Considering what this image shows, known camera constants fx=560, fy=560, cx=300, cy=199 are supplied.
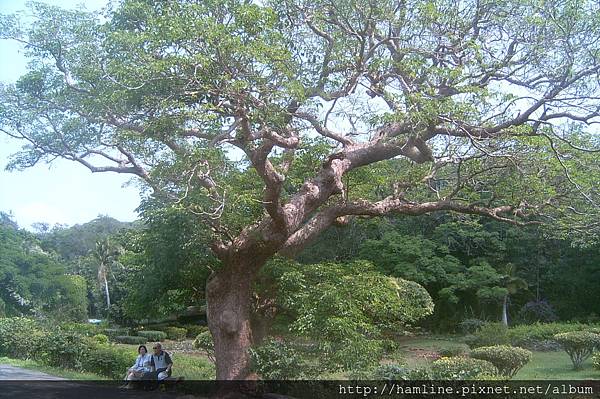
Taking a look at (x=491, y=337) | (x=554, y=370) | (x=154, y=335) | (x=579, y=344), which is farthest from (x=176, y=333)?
(x=579, y=344)

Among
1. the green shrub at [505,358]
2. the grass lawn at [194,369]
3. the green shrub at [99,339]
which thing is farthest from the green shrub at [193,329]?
the green shrub at [505,358]

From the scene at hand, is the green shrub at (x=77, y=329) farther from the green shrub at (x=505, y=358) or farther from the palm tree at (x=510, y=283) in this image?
the palm tree at (x=510, y=283)

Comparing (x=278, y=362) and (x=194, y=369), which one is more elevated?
(x=278, y=362)

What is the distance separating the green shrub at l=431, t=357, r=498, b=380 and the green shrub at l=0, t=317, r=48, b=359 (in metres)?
8.35

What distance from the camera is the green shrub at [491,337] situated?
481 inches

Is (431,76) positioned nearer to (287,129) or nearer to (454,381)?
(287,129)

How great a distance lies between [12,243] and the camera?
47.8 feet

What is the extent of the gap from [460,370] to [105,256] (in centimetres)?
2761

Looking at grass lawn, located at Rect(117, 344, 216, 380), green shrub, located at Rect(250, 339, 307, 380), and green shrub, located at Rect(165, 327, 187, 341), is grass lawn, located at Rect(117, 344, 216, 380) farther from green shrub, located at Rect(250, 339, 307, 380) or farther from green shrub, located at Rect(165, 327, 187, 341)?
green shrub, located at Rect(165, 327, 187, 341)

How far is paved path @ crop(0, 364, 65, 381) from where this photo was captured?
8.95 metres

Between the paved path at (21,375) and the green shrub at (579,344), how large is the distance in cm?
905

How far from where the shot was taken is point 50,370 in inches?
410

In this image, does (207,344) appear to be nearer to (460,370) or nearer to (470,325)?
(460,370)

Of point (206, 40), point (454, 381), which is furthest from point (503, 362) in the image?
point (206, 40)
